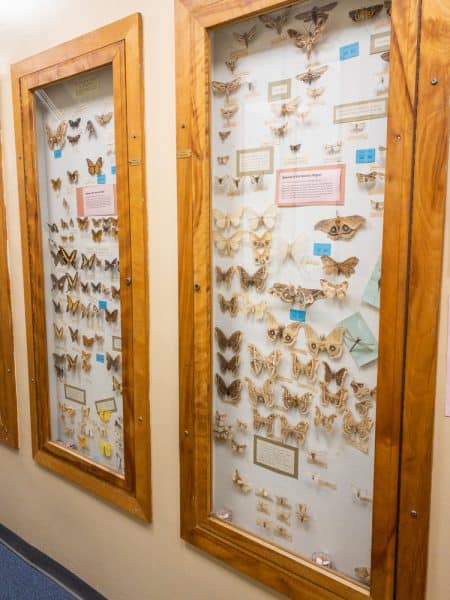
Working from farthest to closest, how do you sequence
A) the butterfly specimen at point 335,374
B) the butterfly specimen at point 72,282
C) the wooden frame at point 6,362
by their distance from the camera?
1. the wooden frame at point 6,362
2. the butterfly specimen at point 72,282
3. the butterfly specimen at point 335,374

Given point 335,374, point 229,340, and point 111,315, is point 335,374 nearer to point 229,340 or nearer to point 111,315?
point 229,340

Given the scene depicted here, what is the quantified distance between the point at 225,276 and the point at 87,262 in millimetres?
653

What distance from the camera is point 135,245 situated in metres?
1.51

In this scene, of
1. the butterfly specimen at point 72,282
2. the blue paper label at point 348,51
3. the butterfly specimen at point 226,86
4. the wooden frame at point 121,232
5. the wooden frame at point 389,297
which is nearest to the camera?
the wooden frame at point 389,297

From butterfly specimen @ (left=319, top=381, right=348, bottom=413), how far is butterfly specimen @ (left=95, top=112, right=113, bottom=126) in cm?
111

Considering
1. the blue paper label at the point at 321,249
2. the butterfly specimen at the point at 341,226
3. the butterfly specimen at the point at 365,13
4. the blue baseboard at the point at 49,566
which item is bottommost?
the blue baseboard at the point at 49,566

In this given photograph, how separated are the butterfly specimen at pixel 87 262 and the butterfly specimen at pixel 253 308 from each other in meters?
0.68

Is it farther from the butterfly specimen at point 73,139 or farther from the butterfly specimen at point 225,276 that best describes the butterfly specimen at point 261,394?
the butterfly specimen at point 73,139

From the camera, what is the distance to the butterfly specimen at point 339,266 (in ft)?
3.75

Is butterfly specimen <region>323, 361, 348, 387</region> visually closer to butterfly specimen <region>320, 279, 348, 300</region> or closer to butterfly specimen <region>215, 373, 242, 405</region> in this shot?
butterfly specimen <region>320, 279, 348, 300</region>

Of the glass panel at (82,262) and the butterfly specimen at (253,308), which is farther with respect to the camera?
the glass panel at (82,262)

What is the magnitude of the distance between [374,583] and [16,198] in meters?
1.82

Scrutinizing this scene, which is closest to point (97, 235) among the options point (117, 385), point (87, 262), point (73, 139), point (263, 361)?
point (87, 262)

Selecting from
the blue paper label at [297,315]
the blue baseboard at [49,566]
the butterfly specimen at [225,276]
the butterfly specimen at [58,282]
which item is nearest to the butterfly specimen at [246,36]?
the butterfly specimen at [225,276]
